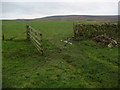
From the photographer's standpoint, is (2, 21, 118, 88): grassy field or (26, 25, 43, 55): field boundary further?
(26, 25, 43, 55): field boundary

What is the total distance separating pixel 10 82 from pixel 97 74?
4.30 m

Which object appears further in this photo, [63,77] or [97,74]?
[97,74]

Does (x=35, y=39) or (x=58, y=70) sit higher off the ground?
(x=35, y=39)

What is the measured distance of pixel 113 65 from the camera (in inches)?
392

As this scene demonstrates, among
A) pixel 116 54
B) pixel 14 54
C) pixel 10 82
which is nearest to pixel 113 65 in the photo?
pixel 116 54

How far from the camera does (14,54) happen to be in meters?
12.9

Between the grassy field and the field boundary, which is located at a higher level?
the field boundary

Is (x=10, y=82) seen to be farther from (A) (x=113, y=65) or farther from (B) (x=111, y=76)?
(A) (x=113, y=65)

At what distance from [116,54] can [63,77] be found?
20.9ft

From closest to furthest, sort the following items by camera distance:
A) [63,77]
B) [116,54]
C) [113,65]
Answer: [63,77] → [113,65] → [116,54]

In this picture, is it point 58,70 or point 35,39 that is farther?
point 35,39

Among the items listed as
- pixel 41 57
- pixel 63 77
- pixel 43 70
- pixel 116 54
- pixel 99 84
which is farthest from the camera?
pixel 116 54

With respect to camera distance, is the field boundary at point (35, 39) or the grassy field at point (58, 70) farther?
the field boundary at point (35, 39)

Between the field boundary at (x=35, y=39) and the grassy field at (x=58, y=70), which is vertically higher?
the field boundary at (x=35, y=39)
